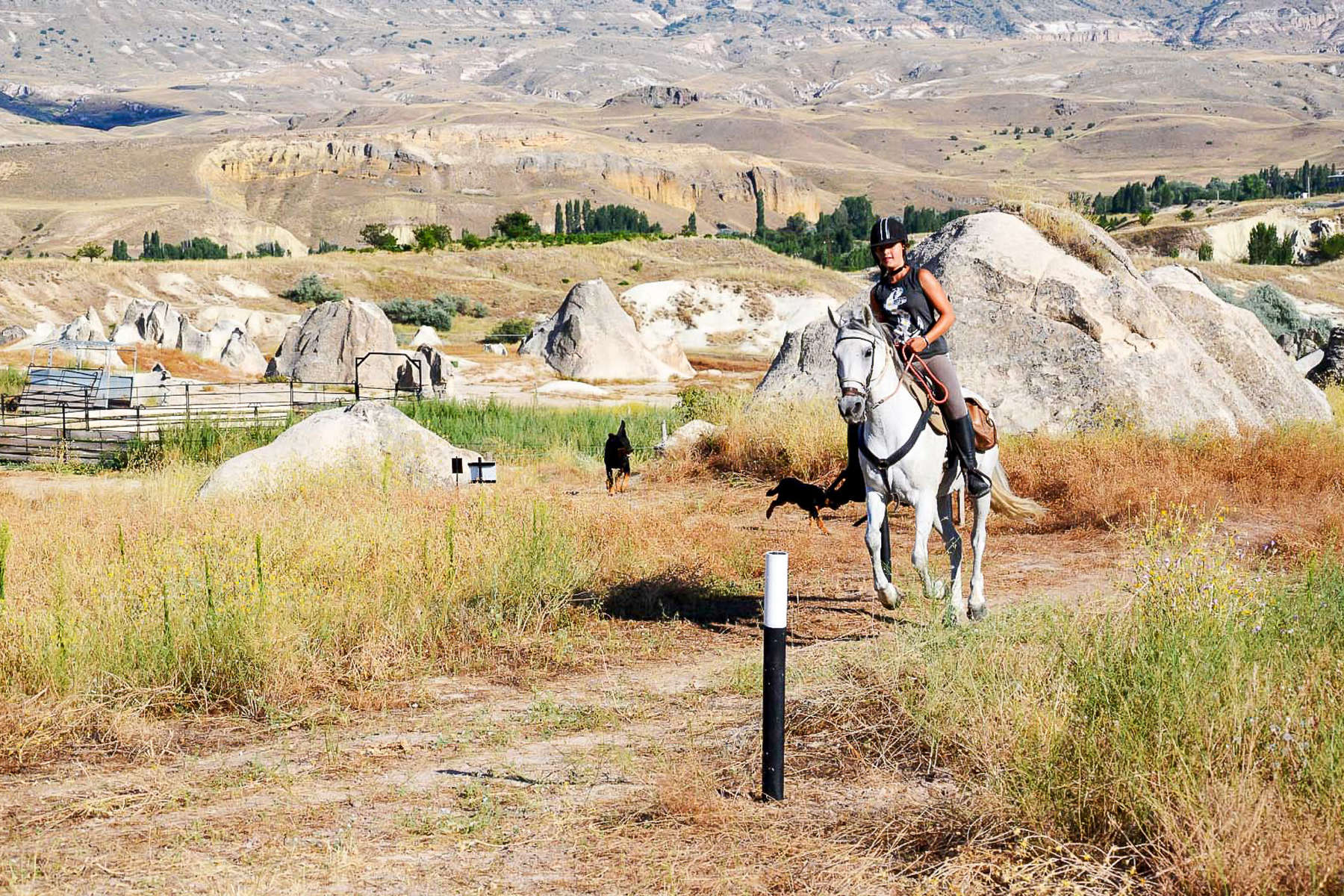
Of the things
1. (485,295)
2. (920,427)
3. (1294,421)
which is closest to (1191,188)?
(485,295)

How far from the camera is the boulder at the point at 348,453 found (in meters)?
15.1

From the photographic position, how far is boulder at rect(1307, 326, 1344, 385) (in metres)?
25.5

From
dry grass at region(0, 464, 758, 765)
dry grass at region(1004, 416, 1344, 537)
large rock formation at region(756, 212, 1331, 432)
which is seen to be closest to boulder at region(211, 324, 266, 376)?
large rock formation at region(756, 212, 1331, 432)

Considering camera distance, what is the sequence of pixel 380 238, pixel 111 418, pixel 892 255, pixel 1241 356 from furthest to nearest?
1. pixel 380 238
2. pixel 111 418
3. pixel 1241 356
4. pixel 892 255

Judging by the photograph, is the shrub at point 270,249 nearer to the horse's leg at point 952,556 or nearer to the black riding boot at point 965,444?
the horse's leg at point 952,556

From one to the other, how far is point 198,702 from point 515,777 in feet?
7.94

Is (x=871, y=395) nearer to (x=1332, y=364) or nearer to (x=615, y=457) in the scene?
(x=615, y=457)

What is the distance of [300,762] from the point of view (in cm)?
632

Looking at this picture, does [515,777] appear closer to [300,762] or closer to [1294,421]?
[300,762]

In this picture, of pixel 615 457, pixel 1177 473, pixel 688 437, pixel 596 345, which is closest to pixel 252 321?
pixel 596 345

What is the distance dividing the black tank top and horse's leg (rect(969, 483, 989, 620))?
125 cm

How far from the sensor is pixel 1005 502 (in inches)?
384

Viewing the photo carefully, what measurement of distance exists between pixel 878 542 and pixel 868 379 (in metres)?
1.15

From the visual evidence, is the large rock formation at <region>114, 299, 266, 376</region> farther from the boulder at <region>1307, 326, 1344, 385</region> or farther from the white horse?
the white horse
